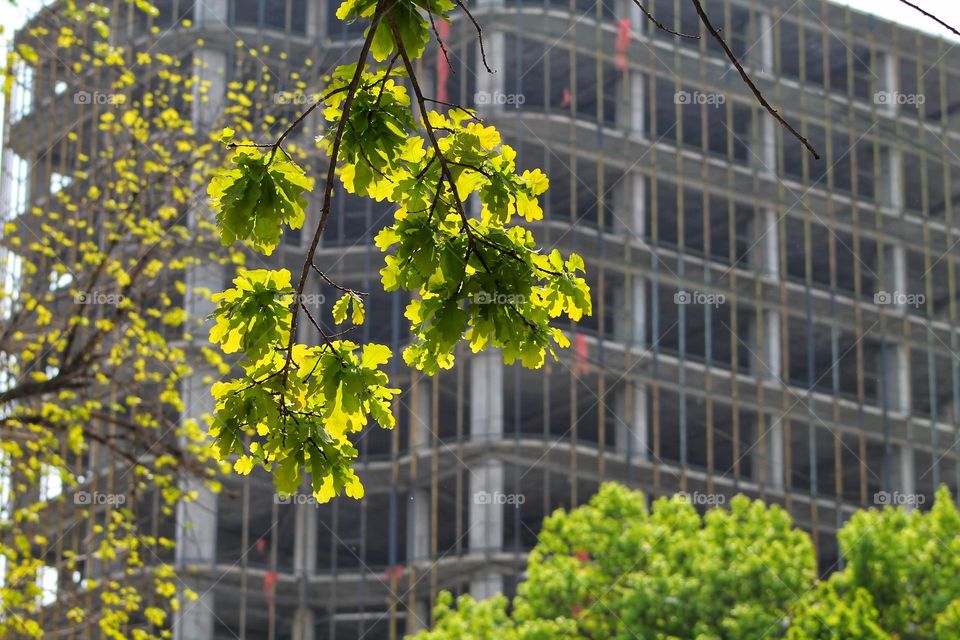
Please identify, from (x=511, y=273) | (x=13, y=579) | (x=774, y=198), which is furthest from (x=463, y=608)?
(x=511, y=273)

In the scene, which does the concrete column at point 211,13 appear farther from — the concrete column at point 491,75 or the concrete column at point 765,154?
the concrete column at point 765,154

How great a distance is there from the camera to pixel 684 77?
141 feet

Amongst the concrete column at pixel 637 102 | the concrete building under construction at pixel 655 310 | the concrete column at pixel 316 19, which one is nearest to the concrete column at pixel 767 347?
the concrete building under construction at pixel 655 310

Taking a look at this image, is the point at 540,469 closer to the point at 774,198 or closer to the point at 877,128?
the point at 774,198

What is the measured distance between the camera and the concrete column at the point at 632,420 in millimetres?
39250

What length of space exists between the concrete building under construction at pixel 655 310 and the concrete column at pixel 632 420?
3.3 inches

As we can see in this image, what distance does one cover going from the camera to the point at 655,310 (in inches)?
1601

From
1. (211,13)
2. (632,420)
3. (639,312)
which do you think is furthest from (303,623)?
(211,13)

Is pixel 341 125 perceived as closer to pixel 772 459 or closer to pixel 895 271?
pixel 772 459

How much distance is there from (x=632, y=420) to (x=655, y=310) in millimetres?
2964

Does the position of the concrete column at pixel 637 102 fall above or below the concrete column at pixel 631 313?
above

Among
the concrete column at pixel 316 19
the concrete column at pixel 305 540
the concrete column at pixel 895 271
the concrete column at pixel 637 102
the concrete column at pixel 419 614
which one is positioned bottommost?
the concrete column at pixel 419 614

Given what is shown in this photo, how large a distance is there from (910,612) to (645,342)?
15.0 meters

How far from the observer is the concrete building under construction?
39.4 meters
